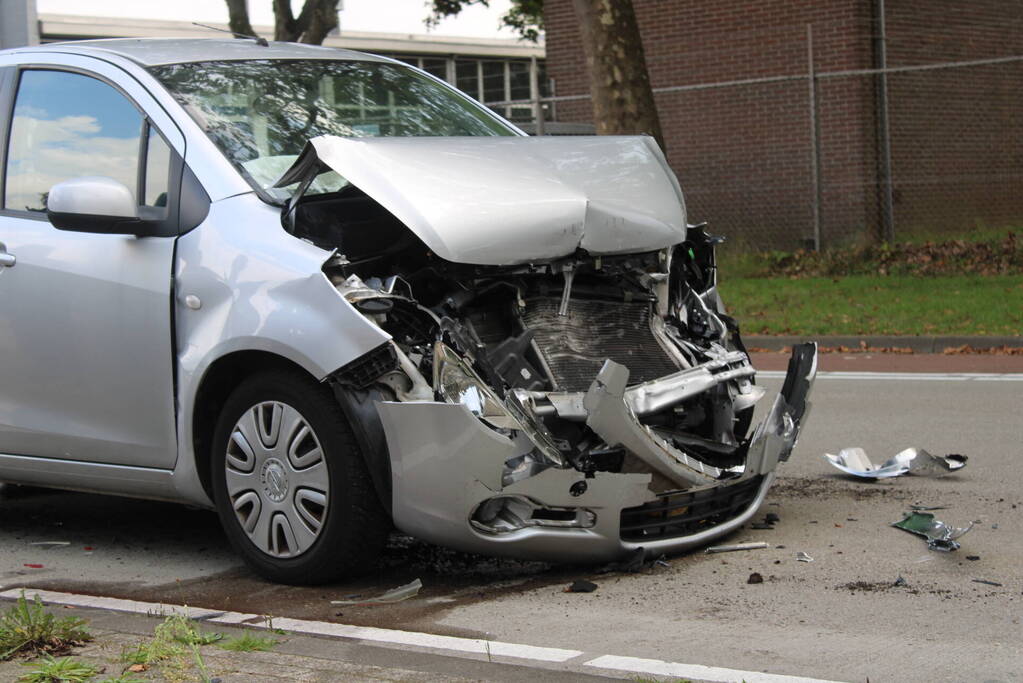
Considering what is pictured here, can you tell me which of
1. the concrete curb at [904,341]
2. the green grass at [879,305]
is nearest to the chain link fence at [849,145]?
the green grass at [879,305]

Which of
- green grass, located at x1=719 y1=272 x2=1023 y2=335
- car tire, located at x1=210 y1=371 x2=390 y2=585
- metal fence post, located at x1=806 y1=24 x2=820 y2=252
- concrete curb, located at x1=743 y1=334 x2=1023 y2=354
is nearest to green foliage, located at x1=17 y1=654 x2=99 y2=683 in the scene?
car tire, located at x1=210 y1=371 x2=390 y2=585

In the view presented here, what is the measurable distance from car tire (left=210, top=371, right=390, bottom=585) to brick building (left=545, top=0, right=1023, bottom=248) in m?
14.4

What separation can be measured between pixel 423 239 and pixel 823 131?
1591cm

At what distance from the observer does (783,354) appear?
13.3 metres

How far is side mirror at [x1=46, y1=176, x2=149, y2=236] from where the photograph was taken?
5457mm

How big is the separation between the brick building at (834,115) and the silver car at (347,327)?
13.6 m

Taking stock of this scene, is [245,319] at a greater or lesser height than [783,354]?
greater

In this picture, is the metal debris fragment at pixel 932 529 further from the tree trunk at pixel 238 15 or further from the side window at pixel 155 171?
the tree trunk at pixel 238 15

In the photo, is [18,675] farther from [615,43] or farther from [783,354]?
[615,43]

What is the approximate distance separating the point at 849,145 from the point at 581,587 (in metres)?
15.8

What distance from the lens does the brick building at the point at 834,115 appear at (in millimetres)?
19828

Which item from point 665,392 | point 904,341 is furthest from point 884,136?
point 665,392

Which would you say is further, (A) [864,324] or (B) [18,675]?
(A) [864,324]

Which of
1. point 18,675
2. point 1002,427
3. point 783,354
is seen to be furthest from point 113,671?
point 783,354
